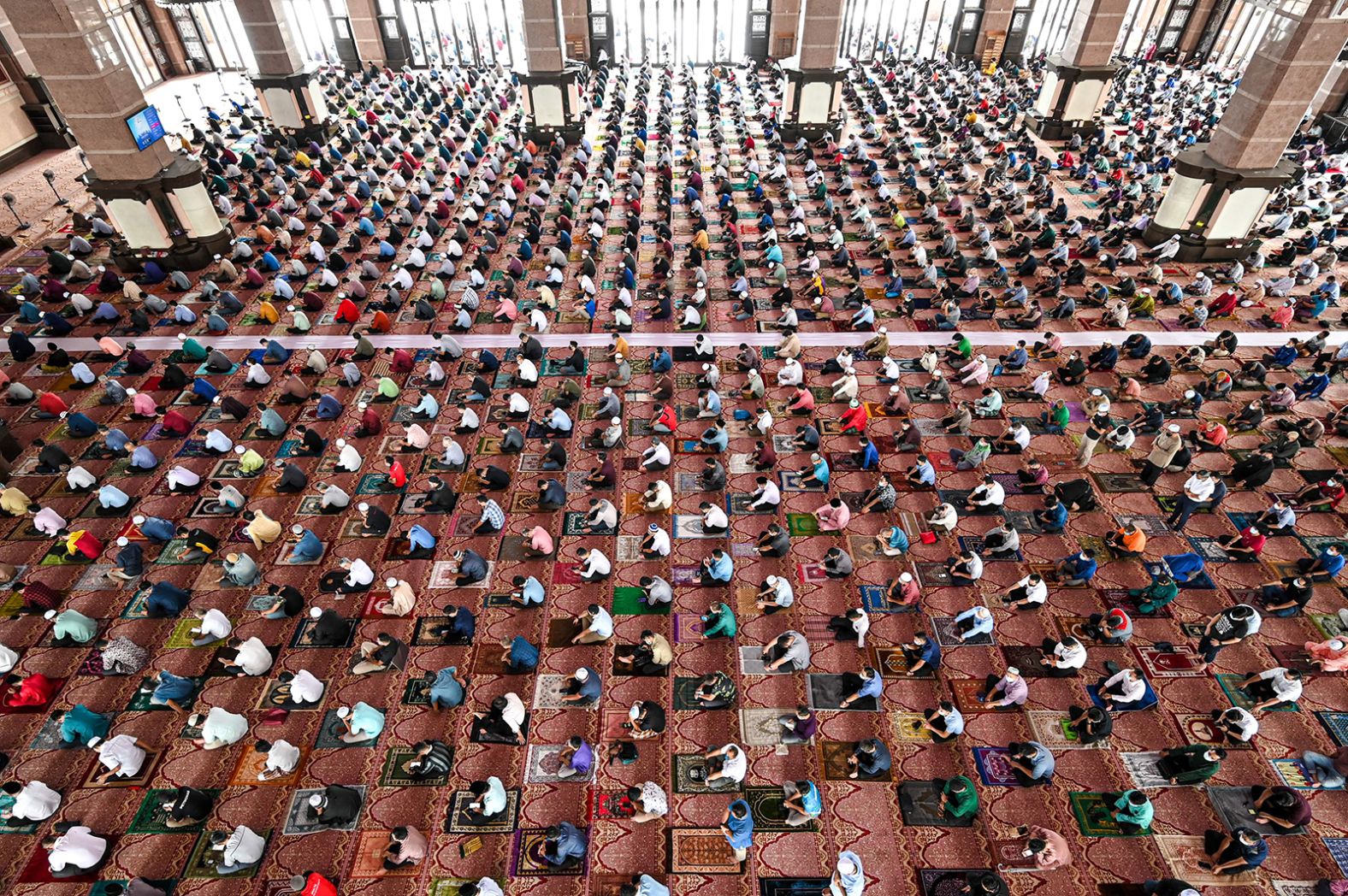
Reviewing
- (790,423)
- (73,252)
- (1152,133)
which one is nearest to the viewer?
(790,423)

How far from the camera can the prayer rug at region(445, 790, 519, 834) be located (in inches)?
227

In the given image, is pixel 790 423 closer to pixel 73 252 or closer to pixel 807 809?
pixel 807 809

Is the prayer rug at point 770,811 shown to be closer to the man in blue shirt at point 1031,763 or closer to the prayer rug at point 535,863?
the prayer rug at point 535,863

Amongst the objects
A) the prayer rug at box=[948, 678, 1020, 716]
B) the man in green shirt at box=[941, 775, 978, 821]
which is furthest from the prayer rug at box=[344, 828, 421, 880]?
the prayer rug at box=[948, 678, 1020, 716]

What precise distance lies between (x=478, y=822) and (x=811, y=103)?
732 inches

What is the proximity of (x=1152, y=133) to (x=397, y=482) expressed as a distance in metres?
21.1

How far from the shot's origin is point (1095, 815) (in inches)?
227

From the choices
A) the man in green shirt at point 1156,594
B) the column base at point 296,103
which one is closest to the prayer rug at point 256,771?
the man in green shirt at point 1156,594

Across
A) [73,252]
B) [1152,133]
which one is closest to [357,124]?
[73,252]

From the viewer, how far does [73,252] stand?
13352 mm

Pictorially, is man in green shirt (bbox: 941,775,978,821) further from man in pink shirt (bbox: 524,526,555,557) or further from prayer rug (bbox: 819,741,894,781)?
man in pink shirt (bbox: 524,526,555,557)

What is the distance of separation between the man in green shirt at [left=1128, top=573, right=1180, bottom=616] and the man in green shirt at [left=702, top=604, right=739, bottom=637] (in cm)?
422

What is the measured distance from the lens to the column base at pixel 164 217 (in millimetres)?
12430

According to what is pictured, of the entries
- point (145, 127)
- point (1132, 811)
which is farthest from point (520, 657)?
point (145, 127)
